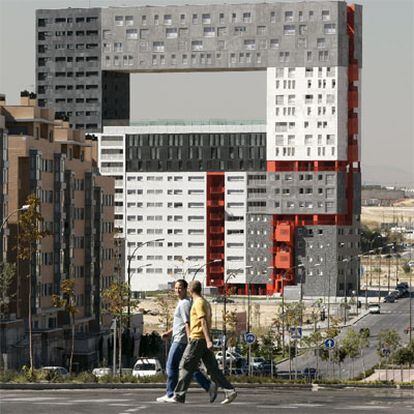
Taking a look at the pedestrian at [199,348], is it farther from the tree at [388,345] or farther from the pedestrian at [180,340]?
the tree at [388,345]

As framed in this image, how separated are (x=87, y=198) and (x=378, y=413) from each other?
10227cm

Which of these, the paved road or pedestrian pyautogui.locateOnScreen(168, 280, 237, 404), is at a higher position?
pedestrian pyautogui.locateOnScreen(168, 280, 237, 404)

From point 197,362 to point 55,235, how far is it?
3702 inches

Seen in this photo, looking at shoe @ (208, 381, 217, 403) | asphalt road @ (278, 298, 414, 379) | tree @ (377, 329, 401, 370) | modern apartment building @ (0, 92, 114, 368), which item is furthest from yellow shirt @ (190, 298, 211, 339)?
tree @ (377, 329, 401, 370)

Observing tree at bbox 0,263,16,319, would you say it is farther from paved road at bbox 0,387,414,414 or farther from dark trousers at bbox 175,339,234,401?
dark trousers at bbox 175,339,234,401

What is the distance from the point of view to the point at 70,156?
132 m

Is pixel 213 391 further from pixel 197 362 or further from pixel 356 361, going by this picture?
pixel 356 361

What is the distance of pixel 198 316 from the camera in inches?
1196

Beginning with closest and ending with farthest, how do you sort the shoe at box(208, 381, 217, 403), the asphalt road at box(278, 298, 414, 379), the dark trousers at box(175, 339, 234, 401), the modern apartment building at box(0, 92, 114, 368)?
the dark trousers at box(175, 339, 234, 401) < the shoe at box(208, 381, 217, 403) < the modern apartment building at box(0, 92, 114, 368) < the asphalt road at box(278, 298, 414, 379)

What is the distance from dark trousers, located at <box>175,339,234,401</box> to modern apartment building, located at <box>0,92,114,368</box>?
70.9 meters

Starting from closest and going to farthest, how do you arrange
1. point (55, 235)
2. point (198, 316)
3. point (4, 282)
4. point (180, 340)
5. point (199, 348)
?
point (198, 316), point (199, 348), point (180, 340), point (4, 282), point (55, 235)

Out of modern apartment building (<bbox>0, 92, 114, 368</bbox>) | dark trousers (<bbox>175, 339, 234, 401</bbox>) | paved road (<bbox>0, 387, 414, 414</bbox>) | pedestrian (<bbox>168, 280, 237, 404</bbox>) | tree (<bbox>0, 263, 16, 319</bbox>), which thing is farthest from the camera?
modern apartment building (<bbox>0, 92, 114, 368</bbox>)

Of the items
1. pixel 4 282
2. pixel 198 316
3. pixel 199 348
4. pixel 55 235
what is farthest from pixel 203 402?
pixel 55 235

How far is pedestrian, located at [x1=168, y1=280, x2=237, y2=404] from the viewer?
3023cm
